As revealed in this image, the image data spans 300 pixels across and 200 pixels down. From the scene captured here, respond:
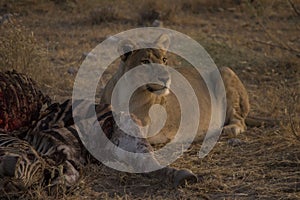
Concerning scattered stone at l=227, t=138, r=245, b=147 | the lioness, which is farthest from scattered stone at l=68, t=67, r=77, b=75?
scattered stone at l=227, t=138, r=245, b=147

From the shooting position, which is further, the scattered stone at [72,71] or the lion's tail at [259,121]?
the scattered stone at [72,71]

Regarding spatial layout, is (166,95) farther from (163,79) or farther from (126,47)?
(126,47)

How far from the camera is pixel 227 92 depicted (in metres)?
6.23

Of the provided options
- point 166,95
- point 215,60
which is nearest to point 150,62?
point 166,95

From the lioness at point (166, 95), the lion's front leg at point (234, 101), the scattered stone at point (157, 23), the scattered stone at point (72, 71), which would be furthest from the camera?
the scattered stone at point (157, 23)

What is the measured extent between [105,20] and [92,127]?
6198 mm

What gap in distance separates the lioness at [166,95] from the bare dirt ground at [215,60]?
24 centimetres

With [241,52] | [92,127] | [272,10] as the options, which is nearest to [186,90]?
[92,127]

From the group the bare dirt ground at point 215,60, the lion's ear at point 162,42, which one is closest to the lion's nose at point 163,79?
the lion's ear at point 162,42

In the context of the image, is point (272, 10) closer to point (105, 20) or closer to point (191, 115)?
point (105, 20)

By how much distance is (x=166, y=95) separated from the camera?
5336 mm

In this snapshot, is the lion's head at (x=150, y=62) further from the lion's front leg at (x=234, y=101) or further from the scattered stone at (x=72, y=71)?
the scattered stone at (x=72, y=71)

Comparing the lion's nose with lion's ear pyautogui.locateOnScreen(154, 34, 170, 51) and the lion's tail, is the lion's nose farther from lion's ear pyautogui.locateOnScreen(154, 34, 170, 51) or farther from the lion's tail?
the lion's tail

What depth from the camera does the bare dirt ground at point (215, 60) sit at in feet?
13.4
